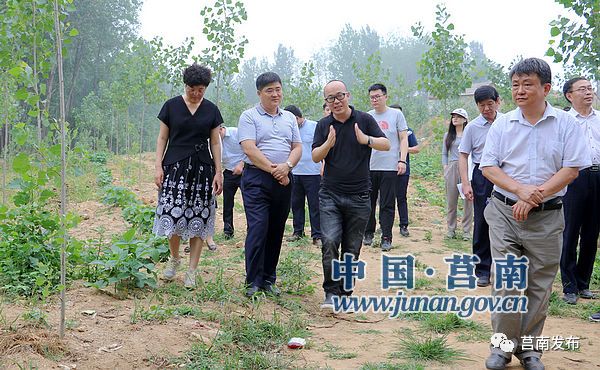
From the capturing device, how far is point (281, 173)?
5.00 metres

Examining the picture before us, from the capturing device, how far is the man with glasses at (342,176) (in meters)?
5.00

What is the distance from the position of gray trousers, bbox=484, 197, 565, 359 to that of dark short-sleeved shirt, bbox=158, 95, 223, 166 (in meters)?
2.69

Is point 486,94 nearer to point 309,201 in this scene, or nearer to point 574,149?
point 574,149

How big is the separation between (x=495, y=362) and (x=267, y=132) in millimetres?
2670

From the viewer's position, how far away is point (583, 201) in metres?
5.29

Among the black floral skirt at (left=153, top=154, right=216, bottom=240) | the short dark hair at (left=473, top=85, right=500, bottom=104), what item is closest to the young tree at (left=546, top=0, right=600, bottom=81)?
the short dark hair at (left=473, top=85, right=500, bottom=104)

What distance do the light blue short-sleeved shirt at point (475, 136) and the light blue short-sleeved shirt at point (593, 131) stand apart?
0.94 m

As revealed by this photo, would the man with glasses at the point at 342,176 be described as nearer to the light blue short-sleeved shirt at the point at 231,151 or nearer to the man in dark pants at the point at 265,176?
the man in dark pants at the point at 265,176

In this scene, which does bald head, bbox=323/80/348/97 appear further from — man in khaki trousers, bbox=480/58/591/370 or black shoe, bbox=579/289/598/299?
black shoe, bbox=579/289/598/299

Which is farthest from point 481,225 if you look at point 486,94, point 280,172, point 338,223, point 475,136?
point 280,172

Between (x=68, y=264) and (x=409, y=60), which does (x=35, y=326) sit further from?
(x=409, y=60)

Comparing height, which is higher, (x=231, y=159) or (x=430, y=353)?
(x=231, y=159)

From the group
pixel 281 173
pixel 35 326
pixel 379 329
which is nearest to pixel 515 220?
pixel 379 329

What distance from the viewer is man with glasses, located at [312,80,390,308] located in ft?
16.4
